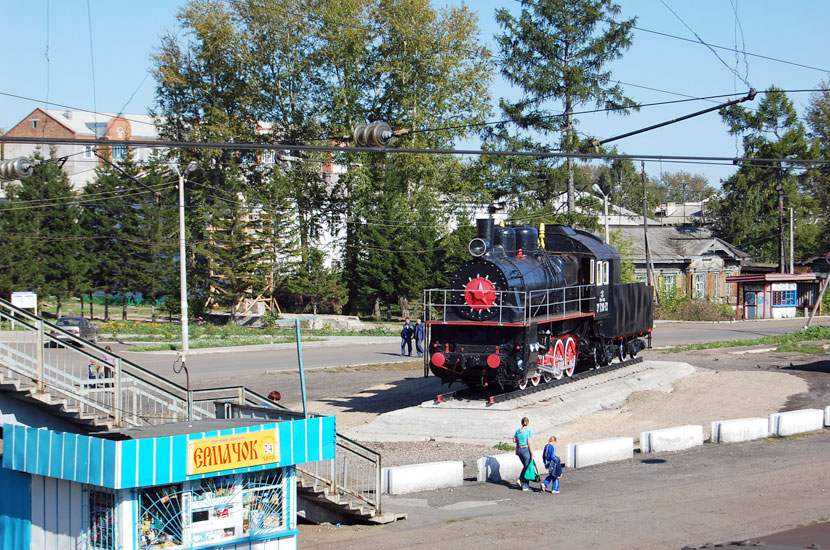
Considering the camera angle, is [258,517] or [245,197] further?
[245,197]

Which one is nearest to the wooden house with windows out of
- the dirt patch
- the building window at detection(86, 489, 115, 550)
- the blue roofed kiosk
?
the dirt patch

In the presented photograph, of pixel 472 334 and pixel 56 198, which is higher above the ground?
pixel 56 198

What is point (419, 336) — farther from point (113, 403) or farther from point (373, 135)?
point (373, 135)

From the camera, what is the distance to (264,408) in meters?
13.8

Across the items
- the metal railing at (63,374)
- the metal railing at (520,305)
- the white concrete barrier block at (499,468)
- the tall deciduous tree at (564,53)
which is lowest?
the white concrete barrier block at (499,468)

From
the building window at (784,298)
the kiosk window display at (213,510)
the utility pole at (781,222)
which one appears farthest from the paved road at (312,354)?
the kiosk window display at (213,510)

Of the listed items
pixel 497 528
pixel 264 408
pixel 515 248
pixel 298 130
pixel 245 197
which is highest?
pixel 298 130

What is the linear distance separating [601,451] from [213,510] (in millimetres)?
9368

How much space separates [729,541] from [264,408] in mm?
7014

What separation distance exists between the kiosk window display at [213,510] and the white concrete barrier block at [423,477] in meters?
3.98

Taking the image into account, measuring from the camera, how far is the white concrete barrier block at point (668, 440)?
19125 millimetres

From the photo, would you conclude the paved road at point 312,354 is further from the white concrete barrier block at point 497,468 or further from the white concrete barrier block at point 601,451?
the white concrete barrier block at point 601,451

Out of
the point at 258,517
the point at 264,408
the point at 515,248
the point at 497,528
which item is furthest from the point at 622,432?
the point at 258,517

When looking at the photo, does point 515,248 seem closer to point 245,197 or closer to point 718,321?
point 245,197
